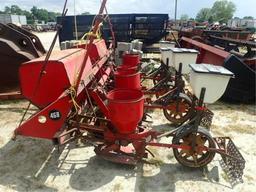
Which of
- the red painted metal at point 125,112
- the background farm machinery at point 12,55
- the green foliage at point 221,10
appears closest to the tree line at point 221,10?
the green foliage at point 221,10

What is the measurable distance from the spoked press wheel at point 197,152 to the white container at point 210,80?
433 mm

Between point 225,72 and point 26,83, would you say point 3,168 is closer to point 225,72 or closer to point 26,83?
point 26,83

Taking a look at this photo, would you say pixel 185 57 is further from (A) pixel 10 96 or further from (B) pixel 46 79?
(A) pixel 10 96

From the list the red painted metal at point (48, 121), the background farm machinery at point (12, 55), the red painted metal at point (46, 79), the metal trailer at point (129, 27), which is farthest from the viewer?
the metal trailer at point (129, 27)

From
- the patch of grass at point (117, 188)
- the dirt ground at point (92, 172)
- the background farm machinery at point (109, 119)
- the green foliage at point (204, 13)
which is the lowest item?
the patch of grass at point (117, 188)

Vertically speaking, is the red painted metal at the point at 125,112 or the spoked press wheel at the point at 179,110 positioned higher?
the red painted metal at the point at 125,112

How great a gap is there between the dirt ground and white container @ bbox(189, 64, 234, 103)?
0.91m

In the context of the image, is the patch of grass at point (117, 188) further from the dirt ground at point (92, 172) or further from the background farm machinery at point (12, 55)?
the background farm machinery at point (12, 55)

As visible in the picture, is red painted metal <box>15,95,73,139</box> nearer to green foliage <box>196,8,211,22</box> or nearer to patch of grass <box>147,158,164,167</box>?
patch of grass <box>147,158,164,167</box>

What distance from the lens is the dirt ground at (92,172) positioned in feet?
9.33

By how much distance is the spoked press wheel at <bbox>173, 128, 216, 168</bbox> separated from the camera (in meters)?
2.99

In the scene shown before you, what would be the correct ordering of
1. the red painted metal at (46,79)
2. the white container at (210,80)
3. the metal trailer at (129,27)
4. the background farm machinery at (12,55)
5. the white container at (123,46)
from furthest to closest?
1. the metal trailer at (129,27)
2. the white container at (123,46)
3. the background farm machinery at (12,55)
4. the red painted metal at (46,79)
5. the white container at (210,80)

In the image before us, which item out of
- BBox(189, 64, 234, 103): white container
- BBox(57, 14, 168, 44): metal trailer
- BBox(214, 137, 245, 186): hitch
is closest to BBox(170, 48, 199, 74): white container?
BBox(189, 64, 234, 103): white container

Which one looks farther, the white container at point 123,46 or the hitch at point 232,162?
the white container at point 123,46
